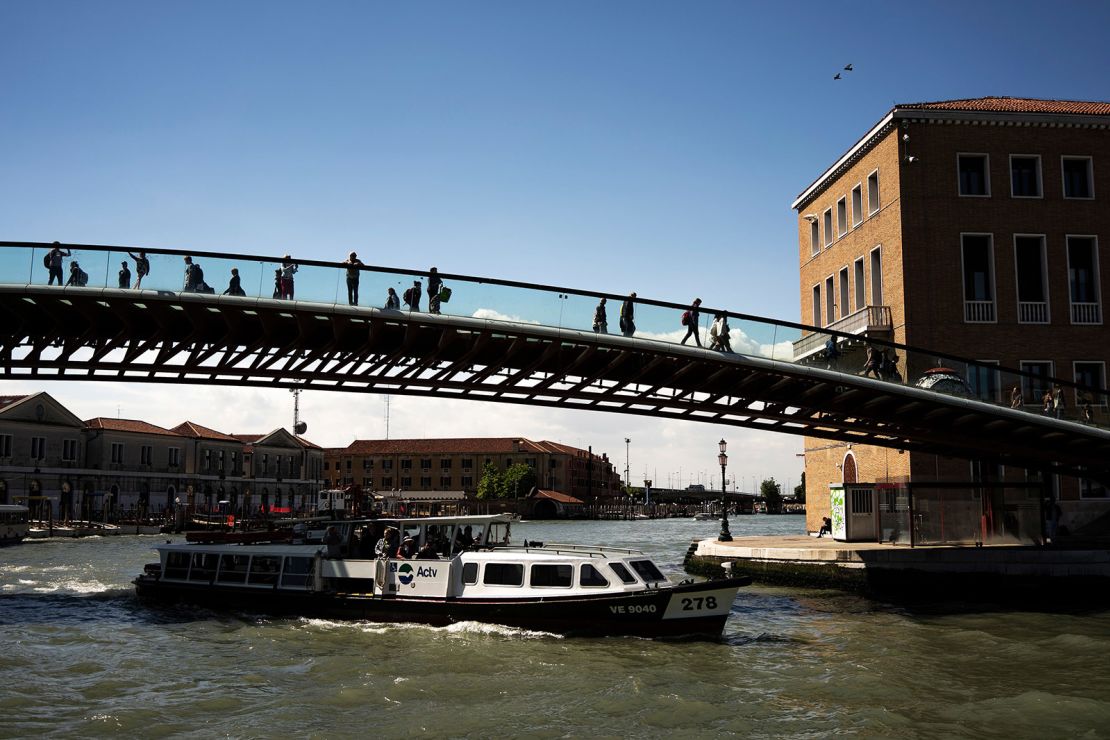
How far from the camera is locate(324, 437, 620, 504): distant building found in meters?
138

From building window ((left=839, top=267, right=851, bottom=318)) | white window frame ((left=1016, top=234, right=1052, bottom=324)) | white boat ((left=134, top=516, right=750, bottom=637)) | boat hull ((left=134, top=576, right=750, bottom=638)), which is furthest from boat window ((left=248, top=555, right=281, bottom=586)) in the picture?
white window frame ((left=1016, top=234, right=1052, bottom=324))

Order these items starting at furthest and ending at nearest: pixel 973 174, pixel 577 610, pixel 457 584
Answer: pixel 973 174
pixel 457 584
pixel 577 610

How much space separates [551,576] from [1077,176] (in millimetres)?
26828

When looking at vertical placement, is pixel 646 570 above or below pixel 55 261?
below

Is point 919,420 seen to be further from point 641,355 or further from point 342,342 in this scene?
point 342,342

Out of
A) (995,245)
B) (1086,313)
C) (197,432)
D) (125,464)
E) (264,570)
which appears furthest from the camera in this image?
(197,432)

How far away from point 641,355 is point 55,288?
46.1 ft

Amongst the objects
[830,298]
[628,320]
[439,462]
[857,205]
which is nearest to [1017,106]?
[857,205]

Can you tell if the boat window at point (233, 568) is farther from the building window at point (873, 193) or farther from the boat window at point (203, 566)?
the building window at point (873, 193)

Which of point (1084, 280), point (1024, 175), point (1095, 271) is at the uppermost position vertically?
point (1024, 175)

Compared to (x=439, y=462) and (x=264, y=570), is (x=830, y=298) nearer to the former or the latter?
(x=264, y=570)

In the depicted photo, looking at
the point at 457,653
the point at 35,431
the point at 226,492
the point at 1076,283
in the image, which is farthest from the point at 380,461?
the point at 457,653

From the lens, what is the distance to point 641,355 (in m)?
25.1

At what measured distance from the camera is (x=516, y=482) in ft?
427
